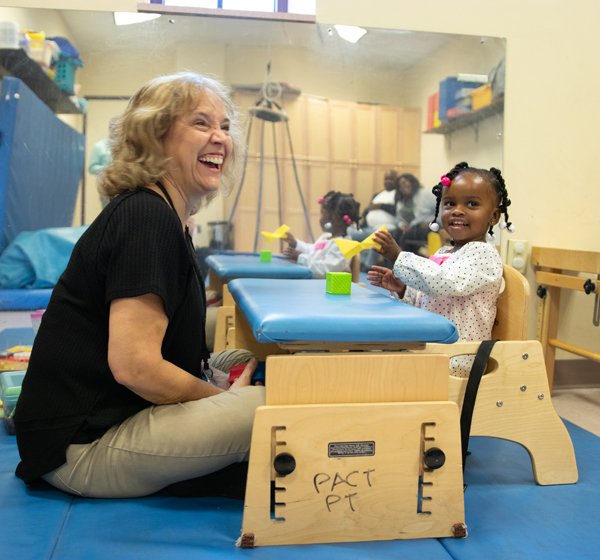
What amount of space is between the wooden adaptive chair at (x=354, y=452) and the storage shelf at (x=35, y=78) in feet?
5.91

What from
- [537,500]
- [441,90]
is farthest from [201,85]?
[441,90]

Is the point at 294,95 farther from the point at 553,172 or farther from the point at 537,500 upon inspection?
the point at 537,500

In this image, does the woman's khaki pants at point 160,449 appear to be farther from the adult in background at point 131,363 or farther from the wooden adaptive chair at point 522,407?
the wooden adaptive chair at point 522,407

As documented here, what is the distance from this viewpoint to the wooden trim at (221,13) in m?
2.21

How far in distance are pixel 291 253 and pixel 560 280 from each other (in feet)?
3.66

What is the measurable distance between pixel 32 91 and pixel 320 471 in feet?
6.56

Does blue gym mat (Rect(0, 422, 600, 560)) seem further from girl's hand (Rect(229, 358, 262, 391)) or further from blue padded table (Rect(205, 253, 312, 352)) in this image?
blue padded table (Rect(205, 253, 312, 352))

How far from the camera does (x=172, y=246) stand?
998 mm

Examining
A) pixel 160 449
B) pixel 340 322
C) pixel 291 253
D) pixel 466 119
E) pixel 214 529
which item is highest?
pixel 466 119

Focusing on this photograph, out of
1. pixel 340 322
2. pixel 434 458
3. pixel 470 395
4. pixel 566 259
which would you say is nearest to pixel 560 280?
pixel 566 259

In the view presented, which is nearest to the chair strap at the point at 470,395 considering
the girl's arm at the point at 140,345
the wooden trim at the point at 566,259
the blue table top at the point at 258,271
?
the girl's arm at the point at 140,345

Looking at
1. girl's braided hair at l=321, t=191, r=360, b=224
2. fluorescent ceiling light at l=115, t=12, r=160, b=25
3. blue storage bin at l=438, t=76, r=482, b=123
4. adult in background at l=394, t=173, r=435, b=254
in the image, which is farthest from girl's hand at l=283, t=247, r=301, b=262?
fluorescent ceiling light at l=115, t=12, r=160, b=25

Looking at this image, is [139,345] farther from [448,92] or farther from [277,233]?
[448,92]

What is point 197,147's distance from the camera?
116 centimetres
